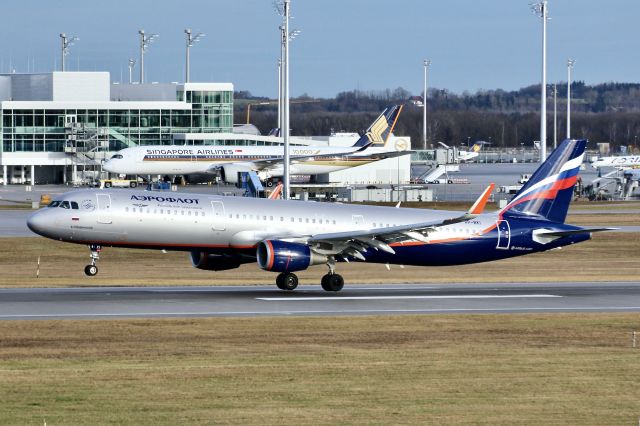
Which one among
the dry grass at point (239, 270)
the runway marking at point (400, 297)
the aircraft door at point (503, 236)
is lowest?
the dry grass at point (239, 270)

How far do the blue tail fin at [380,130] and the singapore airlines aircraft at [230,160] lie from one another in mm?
1406

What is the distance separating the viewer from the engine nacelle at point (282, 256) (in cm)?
4447

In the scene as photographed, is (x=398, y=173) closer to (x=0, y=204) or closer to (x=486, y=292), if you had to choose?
(x=0, y=204)

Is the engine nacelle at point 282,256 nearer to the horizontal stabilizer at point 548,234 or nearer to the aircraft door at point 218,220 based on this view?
the aircraft door at point 218,220

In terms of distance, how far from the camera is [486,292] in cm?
4891

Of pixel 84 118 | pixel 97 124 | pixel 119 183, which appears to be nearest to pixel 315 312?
pixel 119 183

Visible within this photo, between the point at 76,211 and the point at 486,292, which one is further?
the point at 486,292

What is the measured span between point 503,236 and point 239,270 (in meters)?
14.0

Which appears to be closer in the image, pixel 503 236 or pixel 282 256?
pixel 282 256

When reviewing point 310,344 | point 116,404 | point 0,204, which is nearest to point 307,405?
point 116,404

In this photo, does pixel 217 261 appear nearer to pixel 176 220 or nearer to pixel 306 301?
pixel 176 220

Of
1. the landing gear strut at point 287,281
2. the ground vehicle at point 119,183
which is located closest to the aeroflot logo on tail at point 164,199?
the landing gear strut at point 287,281

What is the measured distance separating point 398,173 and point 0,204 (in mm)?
61624

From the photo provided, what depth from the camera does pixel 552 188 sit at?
169 feet
